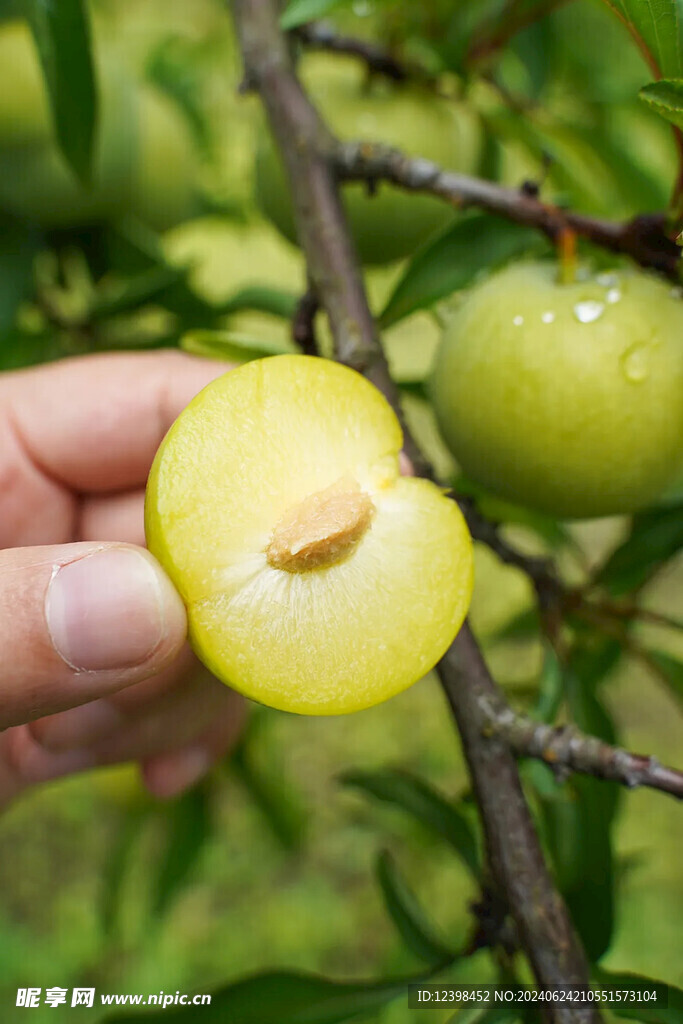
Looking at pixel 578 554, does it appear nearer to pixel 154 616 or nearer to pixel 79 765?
pixel 79 765

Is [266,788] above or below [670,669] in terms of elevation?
below

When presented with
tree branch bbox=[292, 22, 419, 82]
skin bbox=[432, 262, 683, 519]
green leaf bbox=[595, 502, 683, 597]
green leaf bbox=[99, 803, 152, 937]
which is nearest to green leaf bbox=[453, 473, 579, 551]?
green leaf bbox=[595, 502, 683, 597]

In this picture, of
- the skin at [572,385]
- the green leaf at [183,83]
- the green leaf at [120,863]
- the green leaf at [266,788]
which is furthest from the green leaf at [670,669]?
the green leaf at [183,83]

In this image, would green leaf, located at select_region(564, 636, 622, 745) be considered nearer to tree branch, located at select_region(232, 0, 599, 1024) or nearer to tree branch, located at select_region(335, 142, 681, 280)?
tree branch, located at select_region(232, 0, 599, 1024)

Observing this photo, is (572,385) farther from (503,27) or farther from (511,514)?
(503,27)

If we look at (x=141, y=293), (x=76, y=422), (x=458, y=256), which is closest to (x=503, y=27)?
(x=458, y=256)

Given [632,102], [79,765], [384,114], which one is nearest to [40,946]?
[79,765]
